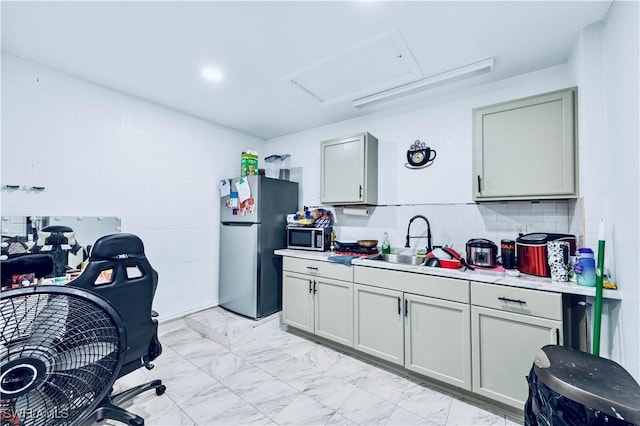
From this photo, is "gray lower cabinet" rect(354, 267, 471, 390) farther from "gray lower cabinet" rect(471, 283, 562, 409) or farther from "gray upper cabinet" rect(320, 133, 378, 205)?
"gray upper cabinet" rect(320, 133, 378, 205)

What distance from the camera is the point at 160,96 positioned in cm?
260

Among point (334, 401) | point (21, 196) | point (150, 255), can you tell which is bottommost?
point (334, 401)

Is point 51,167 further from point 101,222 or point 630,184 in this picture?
point 630,184

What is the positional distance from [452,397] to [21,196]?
346cm

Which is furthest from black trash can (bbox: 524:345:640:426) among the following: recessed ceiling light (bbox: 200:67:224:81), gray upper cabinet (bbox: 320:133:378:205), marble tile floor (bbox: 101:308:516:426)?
recessed ceiling light (bbox: 200:67:224:81)

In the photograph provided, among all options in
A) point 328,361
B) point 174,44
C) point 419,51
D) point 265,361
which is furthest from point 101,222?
point 419,51

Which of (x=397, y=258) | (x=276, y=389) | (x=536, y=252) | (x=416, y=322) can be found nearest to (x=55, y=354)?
(x=276, y=389)

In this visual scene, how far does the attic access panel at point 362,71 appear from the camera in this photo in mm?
1858

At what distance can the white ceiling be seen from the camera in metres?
1.52

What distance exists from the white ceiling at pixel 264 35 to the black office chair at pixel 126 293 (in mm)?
1336

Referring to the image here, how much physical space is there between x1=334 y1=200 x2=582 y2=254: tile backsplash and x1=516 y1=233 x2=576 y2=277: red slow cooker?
164 mm

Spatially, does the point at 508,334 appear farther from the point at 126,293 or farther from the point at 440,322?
the point at 126,293

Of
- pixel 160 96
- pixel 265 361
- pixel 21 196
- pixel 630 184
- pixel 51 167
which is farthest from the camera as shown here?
pixel 160 96

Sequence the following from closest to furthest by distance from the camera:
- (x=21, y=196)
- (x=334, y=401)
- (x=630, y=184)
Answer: (x=630, y=184)
(x=334, y=401)
(x=21, y=196)
